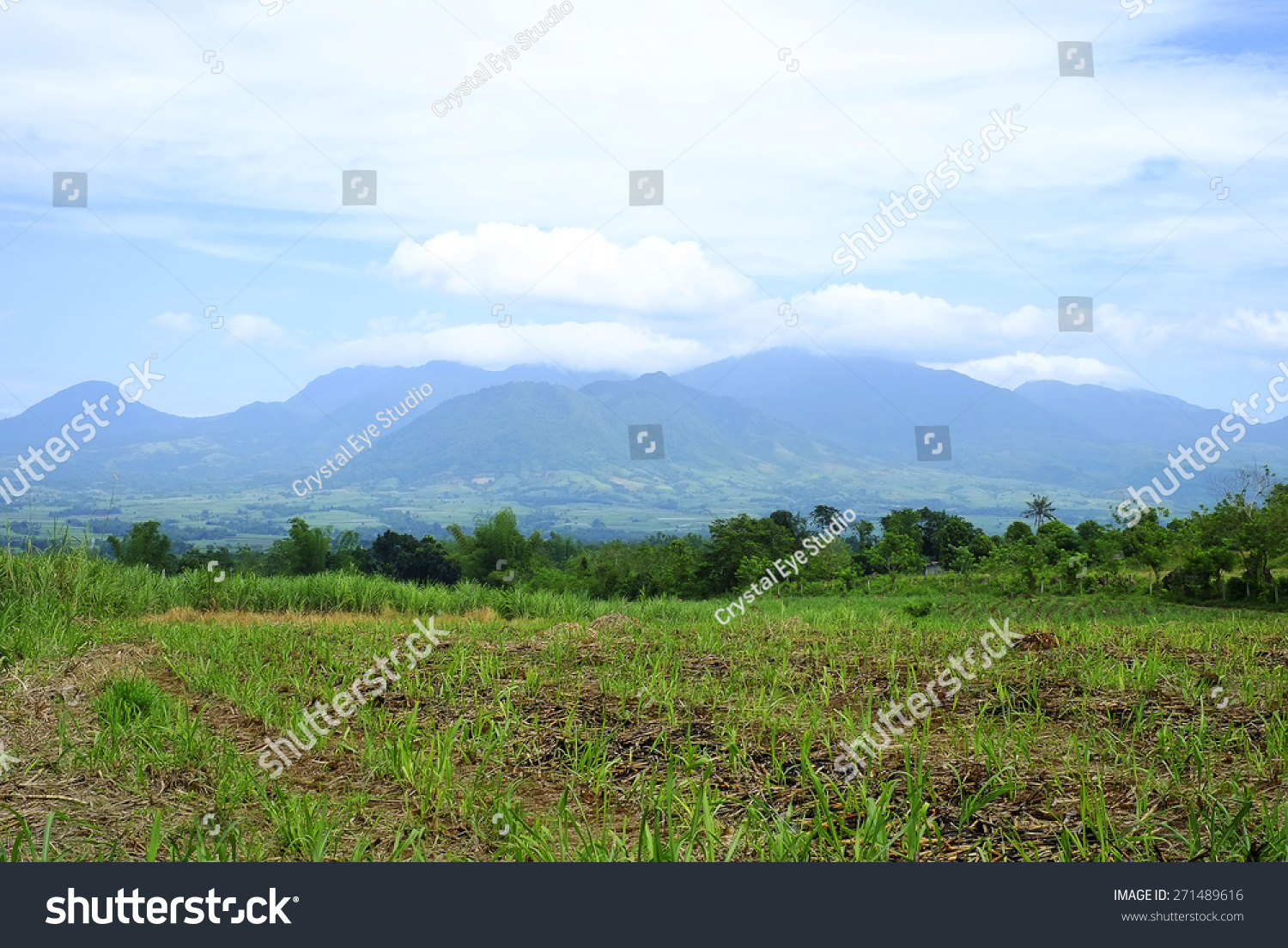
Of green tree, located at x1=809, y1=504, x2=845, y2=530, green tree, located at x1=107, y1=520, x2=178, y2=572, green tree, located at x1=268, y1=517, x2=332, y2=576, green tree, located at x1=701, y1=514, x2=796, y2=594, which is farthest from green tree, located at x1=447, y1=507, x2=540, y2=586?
green tree, located at x1=809, y1=504, x2=845, y2=530

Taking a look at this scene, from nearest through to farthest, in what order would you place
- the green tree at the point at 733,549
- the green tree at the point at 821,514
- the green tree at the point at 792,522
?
the green tree at the point at 733,549 < the green tree at the point at 792,522 < the green tree at the point at 821,514

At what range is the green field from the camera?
343cm

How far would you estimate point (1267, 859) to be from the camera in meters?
3.14

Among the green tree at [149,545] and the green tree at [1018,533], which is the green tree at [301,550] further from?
the green tree at [1018,533]

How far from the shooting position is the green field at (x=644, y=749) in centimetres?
343

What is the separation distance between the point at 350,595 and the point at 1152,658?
409 inches

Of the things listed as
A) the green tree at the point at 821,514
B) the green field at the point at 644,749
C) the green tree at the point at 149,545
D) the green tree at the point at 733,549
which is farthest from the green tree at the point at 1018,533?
the green tree at the point at 149,545

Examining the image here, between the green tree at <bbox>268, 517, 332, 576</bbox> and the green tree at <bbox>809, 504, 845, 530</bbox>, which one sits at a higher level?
the green tree at <bbox>809, 504, 845, 530</bbox>

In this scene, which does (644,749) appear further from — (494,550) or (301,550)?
(494,550)

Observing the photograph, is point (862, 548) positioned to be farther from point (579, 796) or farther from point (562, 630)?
point (579, 796)

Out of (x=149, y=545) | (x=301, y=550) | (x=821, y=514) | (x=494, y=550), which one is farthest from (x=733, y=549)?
(x=149, y=545)

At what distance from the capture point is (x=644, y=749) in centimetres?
455

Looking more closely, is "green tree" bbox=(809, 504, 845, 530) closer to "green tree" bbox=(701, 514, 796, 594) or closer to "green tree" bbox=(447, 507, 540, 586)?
"green tree" bbox=(701, 514, 796, 594)

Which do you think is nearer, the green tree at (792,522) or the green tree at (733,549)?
the green tree at (733,549)
